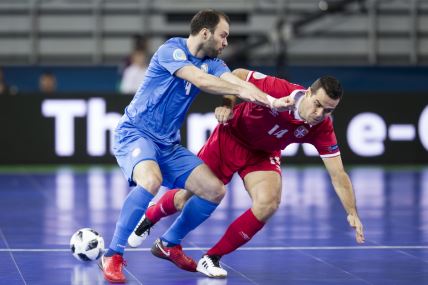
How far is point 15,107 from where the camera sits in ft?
58.0

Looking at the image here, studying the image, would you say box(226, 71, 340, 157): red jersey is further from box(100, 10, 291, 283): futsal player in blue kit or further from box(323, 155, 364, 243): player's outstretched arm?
box(100, 10, 291, 283): futsal player in blue kit

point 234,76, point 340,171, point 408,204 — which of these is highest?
point 234,76

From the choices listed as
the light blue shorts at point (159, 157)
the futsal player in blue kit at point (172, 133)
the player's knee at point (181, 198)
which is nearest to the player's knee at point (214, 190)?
the futsal player in blue kit at point (172, 133)

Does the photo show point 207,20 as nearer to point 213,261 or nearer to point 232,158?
point 232,158

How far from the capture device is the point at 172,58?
789 centimetres

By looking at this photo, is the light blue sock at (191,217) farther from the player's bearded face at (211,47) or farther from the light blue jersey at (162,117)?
the player's bearded face at (211,47)

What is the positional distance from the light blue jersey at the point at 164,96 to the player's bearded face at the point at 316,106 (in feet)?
2.39

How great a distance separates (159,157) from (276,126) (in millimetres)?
904

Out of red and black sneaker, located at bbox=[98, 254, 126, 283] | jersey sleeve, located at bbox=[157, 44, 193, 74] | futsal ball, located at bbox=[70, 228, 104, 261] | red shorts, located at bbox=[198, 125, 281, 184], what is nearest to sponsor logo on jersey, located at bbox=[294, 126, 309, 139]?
red shorts, located at bbox=[198, 125, 281, 184]

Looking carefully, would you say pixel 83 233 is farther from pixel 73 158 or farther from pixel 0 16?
pixel 0 16

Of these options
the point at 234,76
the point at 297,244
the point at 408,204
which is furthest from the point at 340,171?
the point at 408,204

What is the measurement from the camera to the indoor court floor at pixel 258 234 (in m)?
8.02

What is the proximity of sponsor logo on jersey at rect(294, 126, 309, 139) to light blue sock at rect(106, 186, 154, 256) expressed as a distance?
1.22 meters

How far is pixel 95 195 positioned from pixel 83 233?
511cm
